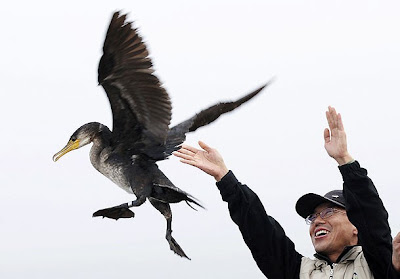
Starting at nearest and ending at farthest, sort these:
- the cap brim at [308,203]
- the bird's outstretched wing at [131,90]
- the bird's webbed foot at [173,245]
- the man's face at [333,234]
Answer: the bird's outstretched wing at [131,90] < the bird's webbed foot at [173,245] < the man's face at [333,234] < the cap brim at [308,203]

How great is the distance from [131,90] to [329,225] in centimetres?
158

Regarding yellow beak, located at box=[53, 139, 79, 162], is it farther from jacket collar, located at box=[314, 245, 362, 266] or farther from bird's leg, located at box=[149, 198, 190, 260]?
jacket collar, located at box=[314, 245, 362, 266]

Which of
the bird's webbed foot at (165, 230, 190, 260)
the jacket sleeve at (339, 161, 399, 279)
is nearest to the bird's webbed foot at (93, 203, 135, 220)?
the bird's webbed foot at (165, 230, 190, 260)

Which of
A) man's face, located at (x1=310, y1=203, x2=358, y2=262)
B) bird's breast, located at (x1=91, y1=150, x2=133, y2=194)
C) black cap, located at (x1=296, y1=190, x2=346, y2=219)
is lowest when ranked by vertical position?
man's face, located at (x1=310, y1=203, x2=358, y2=262)

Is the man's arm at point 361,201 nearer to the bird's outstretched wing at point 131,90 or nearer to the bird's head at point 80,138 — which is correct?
the bird's outstretched wing at point 131,90

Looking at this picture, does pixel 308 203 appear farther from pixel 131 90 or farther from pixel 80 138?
pixel 80 138

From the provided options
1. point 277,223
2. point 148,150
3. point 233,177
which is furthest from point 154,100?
point 277,223

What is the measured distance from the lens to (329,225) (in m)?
5.77

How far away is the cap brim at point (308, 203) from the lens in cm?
581

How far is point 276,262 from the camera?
5.84 metres

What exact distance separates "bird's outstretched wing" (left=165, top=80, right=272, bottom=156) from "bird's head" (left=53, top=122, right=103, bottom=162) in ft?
1.81

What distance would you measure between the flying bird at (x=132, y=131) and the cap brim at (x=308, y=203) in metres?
0.94

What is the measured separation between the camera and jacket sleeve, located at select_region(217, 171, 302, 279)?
5.82 meters

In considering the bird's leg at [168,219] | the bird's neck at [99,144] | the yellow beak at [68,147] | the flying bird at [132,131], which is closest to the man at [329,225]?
the flying bird at [132,131]
